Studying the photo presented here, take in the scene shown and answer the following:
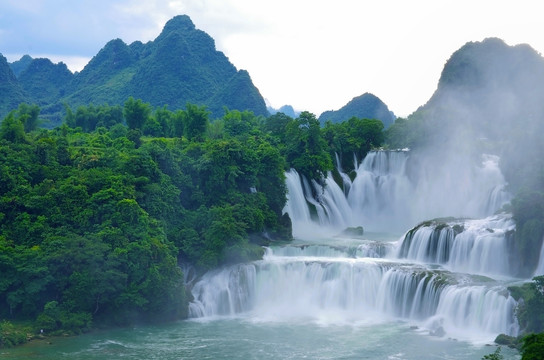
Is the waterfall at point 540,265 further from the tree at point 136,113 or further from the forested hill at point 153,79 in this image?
the forested hill at point 153,79

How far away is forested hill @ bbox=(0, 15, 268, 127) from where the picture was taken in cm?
6912

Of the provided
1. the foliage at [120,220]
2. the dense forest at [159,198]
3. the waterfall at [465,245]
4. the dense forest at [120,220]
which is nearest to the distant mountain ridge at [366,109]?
the dense forest at [159,198]

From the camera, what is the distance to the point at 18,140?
2658 cm

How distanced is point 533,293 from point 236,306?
397 inches

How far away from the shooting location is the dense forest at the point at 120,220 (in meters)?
21.0

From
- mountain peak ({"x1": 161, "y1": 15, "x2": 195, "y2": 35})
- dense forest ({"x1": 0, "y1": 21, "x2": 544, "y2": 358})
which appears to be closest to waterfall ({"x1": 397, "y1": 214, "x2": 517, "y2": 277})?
dense forest ({"x1": 0, "y1": 21, "x2": 544, "y2": 358})

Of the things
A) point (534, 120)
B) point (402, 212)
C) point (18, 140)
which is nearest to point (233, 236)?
point (18, 140)

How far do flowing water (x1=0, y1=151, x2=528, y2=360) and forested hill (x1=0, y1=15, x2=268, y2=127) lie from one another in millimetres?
40613

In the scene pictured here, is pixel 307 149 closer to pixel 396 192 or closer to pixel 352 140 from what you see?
pixel 352 140

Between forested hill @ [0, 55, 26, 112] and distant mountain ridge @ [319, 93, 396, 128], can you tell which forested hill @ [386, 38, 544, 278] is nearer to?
distant mountain ridge @ [319, 93, 396, 128]

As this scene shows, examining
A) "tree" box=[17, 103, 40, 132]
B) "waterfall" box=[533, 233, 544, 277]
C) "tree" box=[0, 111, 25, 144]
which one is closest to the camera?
"waterfall" box=[533, 233, 544, 277]

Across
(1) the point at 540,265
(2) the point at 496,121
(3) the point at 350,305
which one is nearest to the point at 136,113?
(3) the point at 350,305

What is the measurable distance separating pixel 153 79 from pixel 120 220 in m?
50.0

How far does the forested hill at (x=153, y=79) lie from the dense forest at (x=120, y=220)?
117 feet
